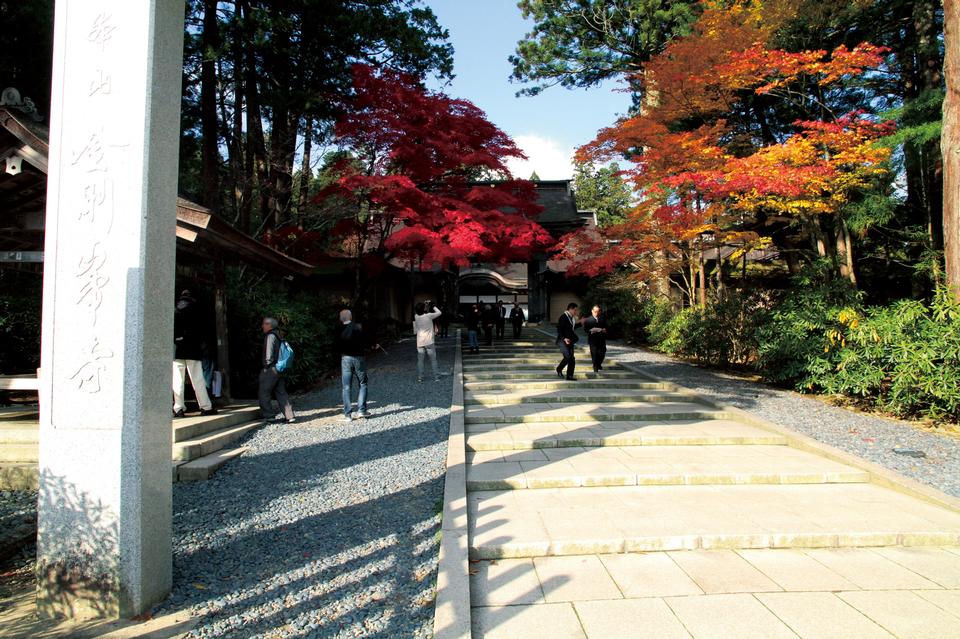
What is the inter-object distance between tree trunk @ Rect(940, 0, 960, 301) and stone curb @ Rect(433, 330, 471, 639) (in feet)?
24.9

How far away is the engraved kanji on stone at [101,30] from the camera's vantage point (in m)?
2.89

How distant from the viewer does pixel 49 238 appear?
2.82m

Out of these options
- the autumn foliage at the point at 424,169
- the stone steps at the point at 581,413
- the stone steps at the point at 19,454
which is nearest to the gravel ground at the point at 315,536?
the stone steps at the point at 581,413

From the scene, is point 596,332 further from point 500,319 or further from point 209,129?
point 209,129

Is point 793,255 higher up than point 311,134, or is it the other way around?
point 311,134

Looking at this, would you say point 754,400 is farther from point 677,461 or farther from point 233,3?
point 233,3

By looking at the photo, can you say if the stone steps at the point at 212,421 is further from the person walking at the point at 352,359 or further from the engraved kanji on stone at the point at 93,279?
the engraved kanji on stone at the point at 93,279

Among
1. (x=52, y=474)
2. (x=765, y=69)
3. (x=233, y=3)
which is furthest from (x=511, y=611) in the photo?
(x=233, y=3)

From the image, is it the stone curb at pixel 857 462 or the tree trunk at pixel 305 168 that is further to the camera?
the tree trunk at pixel 305 168

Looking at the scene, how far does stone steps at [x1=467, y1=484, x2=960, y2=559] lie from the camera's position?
3715 millimetres

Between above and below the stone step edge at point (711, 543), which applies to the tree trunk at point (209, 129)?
above

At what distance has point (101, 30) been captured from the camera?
2.89 m

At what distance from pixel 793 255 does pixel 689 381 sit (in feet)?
21.9

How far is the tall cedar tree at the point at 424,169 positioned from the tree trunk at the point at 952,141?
6.58m
